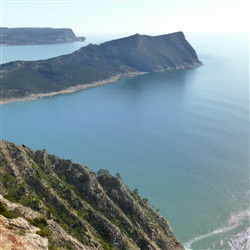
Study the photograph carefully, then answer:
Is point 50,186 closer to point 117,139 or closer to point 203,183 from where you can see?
point 203,183

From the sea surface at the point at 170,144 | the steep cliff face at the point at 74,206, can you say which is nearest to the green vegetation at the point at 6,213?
the steep cliff face at the point at 74,206

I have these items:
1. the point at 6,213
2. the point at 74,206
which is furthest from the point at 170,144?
the point at 6,213

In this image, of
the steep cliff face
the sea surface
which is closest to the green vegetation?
the steep cliff face

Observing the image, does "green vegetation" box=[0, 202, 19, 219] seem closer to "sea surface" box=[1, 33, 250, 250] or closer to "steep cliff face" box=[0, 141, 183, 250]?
"steep cliff face" box=[0, 141, 183, 250]

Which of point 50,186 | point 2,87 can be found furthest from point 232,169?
point 2,87

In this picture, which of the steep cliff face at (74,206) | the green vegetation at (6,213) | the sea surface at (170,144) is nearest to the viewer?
the green vegetation at (6,213)

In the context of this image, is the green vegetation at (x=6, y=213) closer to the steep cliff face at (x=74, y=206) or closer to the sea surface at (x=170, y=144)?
the steep cliff face at (x=74, y=206)

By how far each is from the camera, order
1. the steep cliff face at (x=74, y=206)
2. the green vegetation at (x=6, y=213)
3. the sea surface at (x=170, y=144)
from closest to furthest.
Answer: the green vegetation at (x=6, y=213), the steep cliff face at (x=74, y=206), the sea surface at (x=170, y=144)

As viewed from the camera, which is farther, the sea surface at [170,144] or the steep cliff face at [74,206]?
the sea surface at [170,144]
